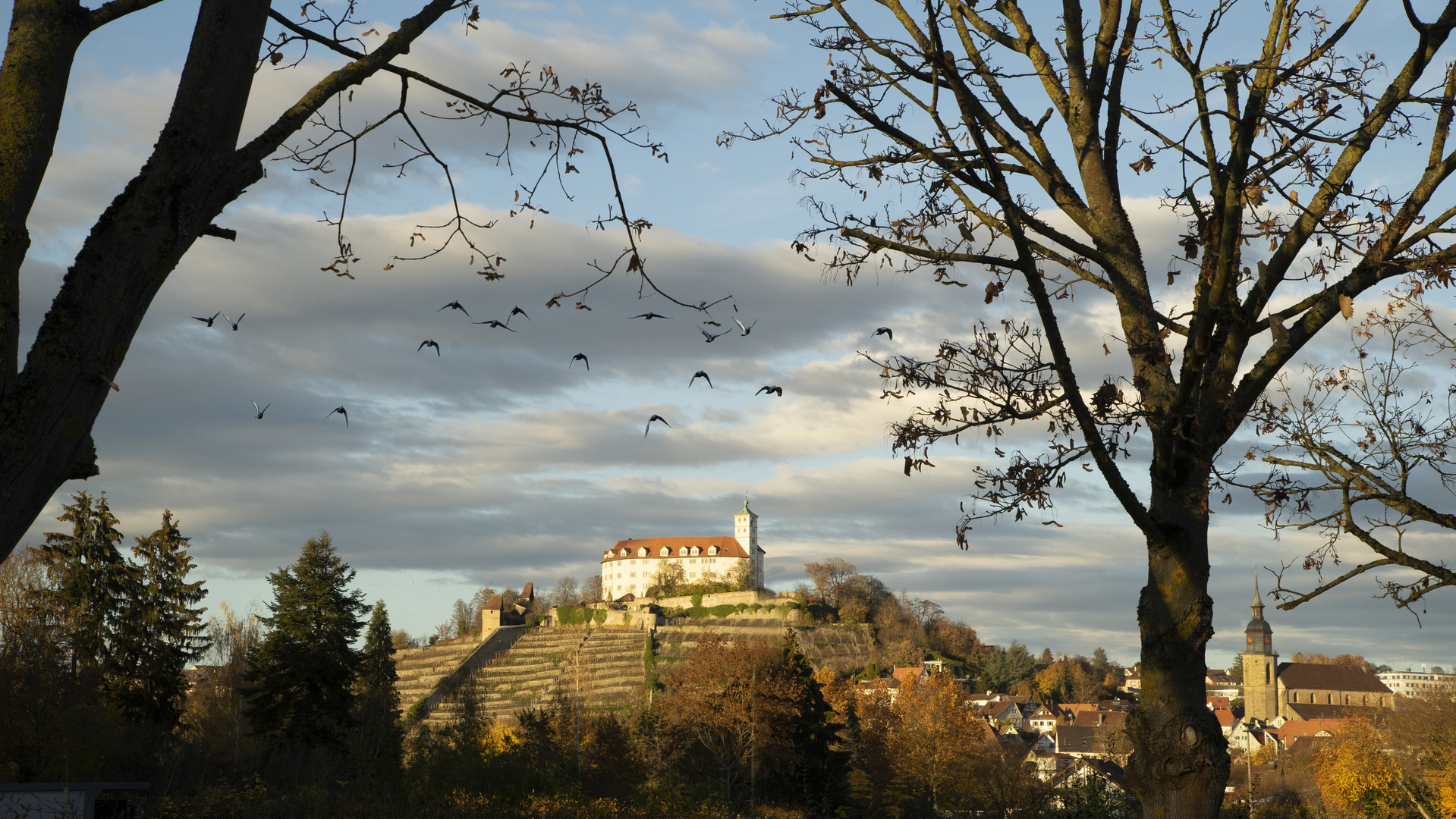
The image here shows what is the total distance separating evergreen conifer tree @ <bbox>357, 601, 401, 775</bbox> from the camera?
29.0 m

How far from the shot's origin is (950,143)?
3885mm

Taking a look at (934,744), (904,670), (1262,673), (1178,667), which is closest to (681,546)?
(904,670)

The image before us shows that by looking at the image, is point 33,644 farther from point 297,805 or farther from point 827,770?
point 827,770

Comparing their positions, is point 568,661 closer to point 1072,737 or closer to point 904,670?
point 904,670

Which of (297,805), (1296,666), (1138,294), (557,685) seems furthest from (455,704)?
(1296,666)

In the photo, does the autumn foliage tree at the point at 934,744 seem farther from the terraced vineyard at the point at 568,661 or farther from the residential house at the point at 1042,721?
the residential house at the point at 1042,721

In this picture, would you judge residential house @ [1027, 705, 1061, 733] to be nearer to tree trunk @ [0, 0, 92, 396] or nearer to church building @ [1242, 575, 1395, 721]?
church building @ [1242, 575, 1395, 721]

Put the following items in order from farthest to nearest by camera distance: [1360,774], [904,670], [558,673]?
1. [904,670]
2. [558,673]
3. [1360,774]

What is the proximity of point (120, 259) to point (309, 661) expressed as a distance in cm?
3856

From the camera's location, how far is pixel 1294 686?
129m

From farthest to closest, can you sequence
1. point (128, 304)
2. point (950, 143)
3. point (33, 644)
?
1. point (33, 644)
2. point (950, 143)
3. point (128, 304)

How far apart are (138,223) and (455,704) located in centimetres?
8190

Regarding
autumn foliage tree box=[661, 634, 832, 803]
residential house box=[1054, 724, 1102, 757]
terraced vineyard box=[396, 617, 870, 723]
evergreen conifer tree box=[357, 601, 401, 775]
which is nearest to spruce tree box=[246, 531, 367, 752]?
evergreen conifer tree box=[357, 601, 401, 775]

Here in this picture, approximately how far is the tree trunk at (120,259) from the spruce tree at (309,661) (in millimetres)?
36253
